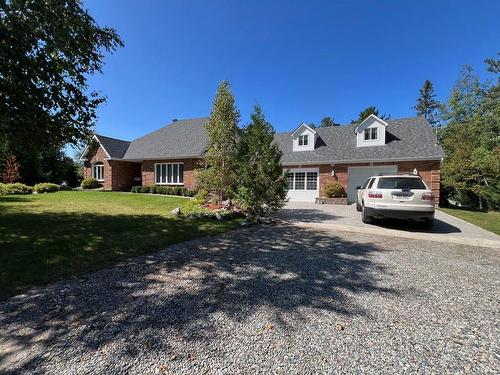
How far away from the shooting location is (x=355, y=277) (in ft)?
14.1

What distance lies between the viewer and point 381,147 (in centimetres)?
1758

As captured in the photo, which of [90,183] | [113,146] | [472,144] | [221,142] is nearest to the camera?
[221,142]

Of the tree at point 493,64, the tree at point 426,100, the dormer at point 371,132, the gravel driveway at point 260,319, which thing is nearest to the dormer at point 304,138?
the dormer at point 371,132

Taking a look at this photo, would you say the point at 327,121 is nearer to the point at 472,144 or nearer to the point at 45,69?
the point at 472,144

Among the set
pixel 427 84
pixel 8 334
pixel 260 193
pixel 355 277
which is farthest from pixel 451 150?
pixel 427 84

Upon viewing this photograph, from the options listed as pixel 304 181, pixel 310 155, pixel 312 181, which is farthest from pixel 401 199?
pixel 310 155

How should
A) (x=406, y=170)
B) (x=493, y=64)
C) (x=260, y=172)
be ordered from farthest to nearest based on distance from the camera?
(x=493, y=64)
(x=406, y=170)
(x=260, y=172)

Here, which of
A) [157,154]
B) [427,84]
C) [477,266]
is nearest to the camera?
[477,266]

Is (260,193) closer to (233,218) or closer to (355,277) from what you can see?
(233,218)

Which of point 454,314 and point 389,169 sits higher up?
point 389,169

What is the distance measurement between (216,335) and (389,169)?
1678 centimetres

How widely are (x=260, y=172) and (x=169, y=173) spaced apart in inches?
577

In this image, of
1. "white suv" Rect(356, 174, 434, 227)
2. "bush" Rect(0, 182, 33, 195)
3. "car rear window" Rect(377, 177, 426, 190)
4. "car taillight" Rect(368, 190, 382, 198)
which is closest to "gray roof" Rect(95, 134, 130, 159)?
"bush" Rect(0, 182, 33, 195)

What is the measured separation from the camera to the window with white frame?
18.6 m
